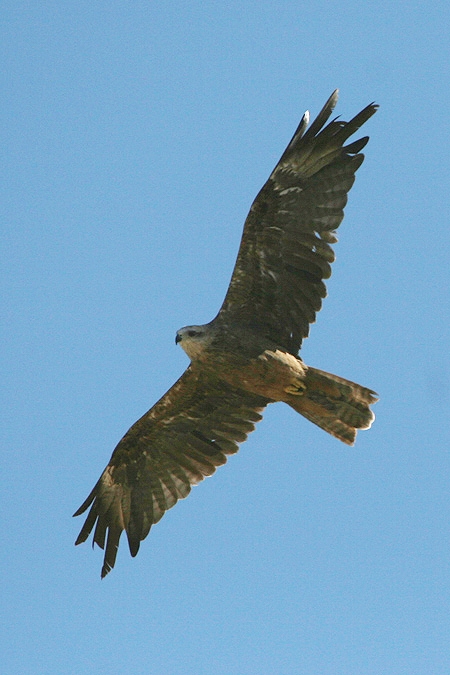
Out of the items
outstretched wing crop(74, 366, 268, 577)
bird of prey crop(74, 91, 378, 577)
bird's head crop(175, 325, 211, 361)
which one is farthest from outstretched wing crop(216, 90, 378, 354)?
outstretched wing crop(74, 366, 268, 577)

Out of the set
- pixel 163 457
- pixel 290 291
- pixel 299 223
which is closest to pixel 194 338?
pixel 290 291

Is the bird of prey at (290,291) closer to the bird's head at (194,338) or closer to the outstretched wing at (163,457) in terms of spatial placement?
the bird's head at (194,338)

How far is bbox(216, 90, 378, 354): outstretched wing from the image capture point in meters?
12.2

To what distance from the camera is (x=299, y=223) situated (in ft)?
40.1

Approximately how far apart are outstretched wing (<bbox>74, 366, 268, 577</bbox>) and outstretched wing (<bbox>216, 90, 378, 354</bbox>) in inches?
49.8

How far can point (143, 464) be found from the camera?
1367 cm

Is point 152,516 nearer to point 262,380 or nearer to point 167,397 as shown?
point 167,397

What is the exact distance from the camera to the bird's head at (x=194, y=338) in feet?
39.9

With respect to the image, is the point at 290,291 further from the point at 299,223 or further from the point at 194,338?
the point at 194,338

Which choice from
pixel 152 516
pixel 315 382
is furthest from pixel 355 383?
pixel 152 516

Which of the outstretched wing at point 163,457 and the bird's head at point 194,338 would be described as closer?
the bird's head at point 194,338

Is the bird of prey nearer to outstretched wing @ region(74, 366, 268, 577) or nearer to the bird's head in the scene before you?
the bird's head

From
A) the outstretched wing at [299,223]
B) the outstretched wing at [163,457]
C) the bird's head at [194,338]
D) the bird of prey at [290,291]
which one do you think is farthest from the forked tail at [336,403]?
the bird's head at [194,338]

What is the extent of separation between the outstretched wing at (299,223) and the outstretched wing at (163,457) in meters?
1.27
